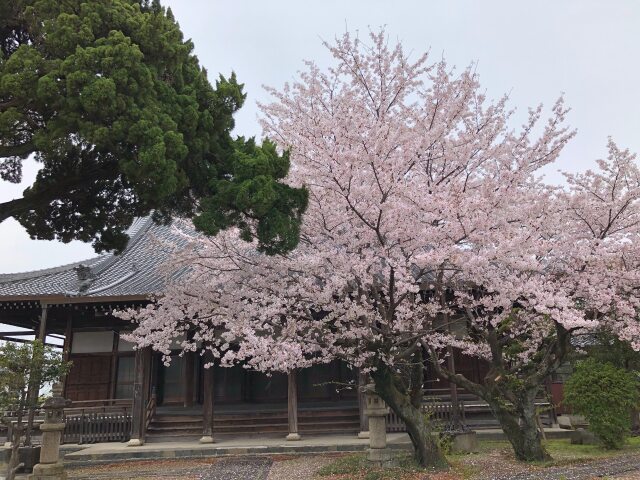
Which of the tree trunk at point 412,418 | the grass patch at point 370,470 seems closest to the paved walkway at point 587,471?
the tree trunk at point 412,418

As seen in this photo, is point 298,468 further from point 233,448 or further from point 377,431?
point 233,448

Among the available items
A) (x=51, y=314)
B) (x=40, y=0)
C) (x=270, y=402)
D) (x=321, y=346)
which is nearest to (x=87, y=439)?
(x=51, y=314)

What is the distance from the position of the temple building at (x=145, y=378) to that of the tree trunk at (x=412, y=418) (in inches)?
161

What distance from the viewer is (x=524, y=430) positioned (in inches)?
322

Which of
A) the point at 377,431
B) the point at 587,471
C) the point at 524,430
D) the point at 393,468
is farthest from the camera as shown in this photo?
the point at 377,431

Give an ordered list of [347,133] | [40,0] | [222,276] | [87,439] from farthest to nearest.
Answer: [87,439], [222,276], [347,133], [40,0]

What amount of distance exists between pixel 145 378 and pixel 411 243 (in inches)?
348

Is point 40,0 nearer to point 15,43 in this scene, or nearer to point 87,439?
point 15,43

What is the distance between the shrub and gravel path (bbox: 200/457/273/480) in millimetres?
6442

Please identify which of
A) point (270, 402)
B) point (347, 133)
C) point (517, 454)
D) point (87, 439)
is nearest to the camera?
point (347, 133)

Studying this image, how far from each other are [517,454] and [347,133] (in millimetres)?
6153

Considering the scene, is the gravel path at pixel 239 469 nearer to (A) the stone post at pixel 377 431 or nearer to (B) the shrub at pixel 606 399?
(A) the stone post at pixel 377 431

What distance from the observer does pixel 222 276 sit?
884 cm

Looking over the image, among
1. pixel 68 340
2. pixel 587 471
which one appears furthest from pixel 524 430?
pixel 68 340
